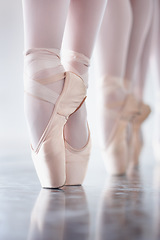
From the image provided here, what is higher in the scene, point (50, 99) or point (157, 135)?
point (50, 99)

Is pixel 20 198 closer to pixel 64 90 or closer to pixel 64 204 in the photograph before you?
pixel 64 204

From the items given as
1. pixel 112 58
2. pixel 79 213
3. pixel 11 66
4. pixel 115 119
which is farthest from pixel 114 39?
pixel 11 66

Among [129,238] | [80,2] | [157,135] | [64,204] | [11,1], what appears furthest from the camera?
[11,1]

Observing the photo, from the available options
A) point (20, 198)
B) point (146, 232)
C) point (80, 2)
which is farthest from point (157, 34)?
point (146, 232)

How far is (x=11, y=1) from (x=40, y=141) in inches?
77.6

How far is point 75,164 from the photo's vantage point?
2.58 ft

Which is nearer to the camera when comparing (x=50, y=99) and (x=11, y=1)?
(x=50, y=99)

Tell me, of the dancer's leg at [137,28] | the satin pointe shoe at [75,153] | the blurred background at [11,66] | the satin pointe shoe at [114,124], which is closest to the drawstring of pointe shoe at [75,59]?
the satin pointe shoe at [75,153]

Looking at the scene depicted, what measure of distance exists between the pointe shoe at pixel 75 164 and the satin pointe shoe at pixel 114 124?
0.32m

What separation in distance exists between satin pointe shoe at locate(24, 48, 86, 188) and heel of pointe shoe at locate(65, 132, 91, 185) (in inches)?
1.7

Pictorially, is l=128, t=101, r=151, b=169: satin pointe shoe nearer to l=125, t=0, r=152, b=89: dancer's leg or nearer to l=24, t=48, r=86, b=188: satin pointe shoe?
l=125, t=0, r=152, b=89: dancer's leg

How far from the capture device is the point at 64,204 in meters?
0.53

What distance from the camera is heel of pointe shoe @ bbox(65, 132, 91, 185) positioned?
780 mm

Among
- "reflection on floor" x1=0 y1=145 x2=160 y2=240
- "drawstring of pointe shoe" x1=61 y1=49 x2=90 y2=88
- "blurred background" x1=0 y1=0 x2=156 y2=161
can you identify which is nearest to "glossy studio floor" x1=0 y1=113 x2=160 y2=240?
"reflection on floor" x1=0 y1=145 x2=160 y2=240
